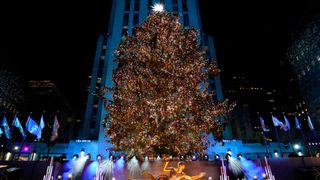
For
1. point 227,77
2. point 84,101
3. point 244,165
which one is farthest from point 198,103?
point 227,77

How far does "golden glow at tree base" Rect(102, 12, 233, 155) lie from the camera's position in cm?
1236

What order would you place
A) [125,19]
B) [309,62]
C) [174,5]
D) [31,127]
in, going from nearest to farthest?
A: 1. [31,127]
2. [125,19]
3. [174,5]
4. [309,62]

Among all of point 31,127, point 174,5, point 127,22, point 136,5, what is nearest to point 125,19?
point 127,22

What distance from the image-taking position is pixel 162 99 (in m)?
12.7

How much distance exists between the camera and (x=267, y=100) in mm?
70375

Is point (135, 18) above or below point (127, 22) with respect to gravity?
above

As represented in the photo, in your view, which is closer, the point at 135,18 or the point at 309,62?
the point at 135,18

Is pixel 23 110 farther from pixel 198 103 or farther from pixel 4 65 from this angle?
pixel 198 103

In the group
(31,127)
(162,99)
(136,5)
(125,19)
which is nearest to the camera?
(162,99)

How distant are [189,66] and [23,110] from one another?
5519 cm

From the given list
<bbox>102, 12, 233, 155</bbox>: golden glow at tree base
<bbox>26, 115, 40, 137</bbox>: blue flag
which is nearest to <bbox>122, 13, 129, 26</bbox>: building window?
<bbox>102, 12, 233, 155</bbox>: golden glow at tree base

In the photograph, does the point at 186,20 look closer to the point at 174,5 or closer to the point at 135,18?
the point at 174,5

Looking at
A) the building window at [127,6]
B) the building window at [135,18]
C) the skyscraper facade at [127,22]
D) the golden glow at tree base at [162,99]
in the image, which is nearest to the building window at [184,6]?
the skyscraper facade at [127,22]

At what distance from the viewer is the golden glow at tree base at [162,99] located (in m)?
12.4
